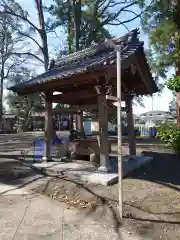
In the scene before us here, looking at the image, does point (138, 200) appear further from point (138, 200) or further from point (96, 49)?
point (96, 49)

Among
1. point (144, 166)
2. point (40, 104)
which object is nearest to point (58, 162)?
point (144, 166)

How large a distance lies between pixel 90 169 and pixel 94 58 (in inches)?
138

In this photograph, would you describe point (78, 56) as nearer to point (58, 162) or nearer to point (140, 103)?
point (58, 162)

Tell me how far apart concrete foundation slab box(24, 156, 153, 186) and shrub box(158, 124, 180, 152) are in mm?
2905

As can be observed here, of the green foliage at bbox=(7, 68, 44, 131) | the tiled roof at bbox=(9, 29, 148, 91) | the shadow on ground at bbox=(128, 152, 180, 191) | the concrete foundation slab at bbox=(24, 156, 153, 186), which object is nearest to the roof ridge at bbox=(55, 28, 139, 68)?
the tiled roof at bbox=(9, 29, 148, 91)

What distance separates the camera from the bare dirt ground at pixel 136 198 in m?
4.86

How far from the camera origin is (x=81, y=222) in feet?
16.5

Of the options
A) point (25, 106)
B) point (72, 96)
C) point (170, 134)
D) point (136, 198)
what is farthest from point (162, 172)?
point (25, 106)

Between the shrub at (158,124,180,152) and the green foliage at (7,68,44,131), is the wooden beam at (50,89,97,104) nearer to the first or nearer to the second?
the shrub at (158,124,180,152)

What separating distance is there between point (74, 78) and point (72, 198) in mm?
3444

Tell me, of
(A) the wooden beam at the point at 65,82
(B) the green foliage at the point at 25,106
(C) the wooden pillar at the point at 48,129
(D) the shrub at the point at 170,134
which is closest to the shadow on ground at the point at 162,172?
(D) the shrub at the point at 170,134

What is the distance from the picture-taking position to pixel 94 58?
29.5 ft

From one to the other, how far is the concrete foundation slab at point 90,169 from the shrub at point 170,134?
9.53 ft

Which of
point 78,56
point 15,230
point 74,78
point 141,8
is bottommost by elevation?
point 15,230
